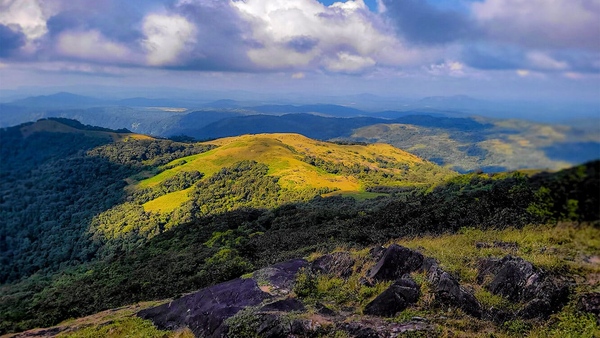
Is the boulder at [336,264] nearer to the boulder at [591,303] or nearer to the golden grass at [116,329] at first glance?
the golden grass at [116,329]

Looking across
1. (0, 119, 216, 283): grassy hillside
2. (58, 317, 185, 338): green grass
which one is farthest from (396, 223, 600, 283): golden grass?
(0, 119, 216, 283): grassy hillside

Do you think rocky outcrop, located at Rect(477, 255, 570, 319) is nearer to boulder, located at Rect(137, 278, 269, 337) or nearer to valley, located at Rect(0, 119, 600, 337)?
valley, located at Rect(0, 119, 600, 337)

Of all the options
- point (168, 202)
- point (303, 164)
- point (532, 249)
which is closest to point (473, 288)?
point (532, 249)

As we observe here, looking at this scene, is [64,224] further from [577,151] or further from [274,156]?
[577,151]

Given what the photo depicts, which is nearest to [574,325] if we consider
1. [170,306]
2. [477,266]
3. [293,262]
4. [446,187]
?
[477,266]

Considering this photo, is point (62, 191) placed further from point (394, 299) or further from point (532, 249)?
point (532, 249)

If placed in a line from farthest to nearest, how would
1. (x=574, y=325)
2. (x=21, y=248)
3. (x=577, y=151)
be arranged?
1. (x=21, y=248)
2. (x=574, y=325)
3. (x=577, y=151)
